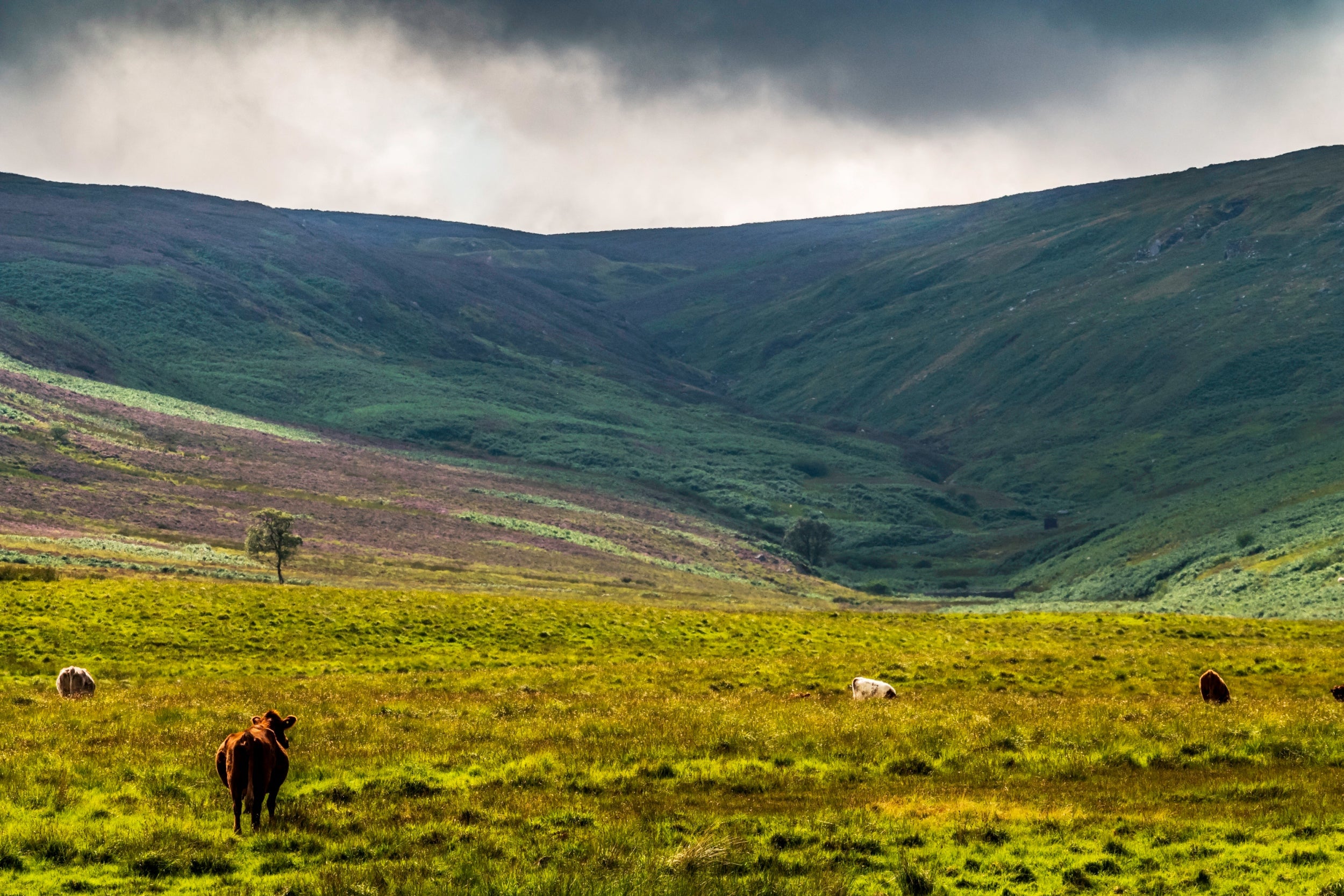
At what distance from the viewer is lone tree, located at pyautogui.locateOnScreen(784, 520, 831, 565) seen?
160125mm

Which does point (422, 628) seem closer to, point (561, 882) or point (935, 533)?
point (561, 882)

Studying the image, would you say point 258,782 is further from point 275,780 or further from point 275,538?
point 275,538

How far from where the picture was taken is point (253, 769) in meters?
14.1

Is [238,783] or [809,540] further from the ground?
[238,783]

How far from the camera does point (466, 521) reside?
133 meters

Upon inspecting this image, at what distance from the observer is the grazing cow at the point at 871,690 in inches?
1097

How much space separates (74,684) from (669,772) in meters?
16.9

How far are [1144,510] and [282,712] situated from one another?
543 feet

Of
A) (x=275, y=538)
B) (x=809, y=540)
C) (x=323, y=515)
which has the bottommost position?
(x=809, y=540)

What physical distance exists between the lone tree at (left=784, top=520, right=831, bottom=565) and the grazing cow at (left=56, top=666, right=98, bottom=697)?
13616 centimetres

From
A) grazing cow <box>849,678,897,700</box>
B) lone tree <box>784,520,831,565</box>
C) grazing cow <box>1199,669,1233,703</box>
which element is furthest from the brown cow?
lone tree <box>784,520,831,565</box>

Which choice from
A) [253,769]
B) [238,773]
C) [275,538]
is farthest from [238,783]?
[275,538]

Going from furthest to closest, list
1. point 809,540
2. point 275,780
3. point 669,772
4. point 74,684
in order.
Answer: point 809,540 → point 74,684 → point 669,772 → point 275,780

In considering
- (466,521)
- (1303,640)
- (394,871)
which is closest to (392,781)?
(394,871)
